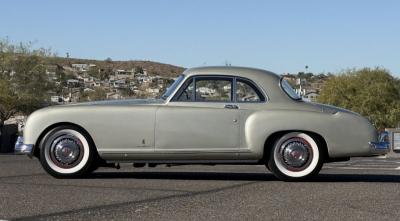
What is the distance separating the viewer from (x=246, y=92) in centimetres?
919

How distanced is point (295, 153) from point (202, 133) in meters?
1.26

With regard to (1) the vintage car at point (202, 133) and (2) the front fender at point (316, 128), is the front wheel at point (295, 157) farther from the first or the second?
(2) the front fender at point (316, 128)

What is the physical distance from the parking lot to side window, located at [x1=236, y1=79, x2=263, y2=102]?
3.64 ft

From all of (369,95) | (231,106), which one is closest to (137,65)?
(369,95)

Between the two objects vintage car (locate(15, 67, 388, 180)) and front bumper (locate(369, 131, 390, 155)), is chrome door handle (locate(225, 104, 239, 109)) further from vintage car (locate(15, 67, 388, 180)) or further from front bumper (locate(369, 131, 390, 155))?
front bumper (locate(369, 131, 390, 155))

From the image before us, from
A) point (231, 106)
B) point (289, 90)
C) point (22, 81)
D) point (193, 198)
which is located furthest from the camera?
point (22, 81)

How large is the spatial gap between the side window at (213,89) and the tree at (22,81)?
3958 centimetres

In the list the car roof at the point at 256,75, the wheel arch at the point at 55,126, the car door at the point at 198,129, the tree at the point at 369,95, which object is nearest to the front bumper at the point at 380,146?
the car roof at the point at 256,75

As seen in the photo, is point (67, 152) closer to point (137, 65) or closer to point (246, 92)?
point (246, 92)

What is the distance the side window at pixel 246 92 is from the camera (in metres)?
9.10

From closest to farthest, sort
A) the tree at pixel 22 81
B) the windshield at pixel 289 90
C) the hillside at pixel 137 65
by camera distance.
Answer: the windshield at pixel 289 90, the tree at pixel 22 81, the hillside at pixel 137 65

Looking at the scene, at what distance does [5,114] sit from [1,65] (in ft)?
11.6

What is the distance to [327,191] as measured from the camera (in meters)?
7.80

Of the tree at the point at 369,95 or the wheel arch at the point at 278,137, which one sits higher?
the tree at the point at 369,95
